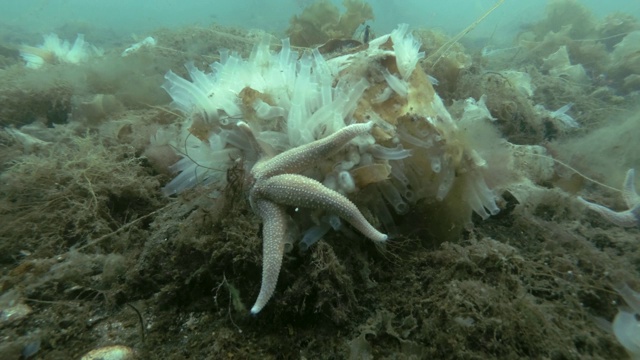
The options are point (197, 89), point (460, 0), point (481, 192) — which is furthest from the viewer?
point (460, 0)

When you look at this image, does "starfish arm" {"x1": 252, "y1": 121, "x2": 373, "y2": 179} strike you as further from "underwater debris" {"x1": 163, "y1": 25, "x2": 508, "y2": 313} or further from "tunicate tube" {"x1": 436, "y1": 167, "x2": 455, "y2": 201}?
"tunicate tube" {"x1": 436, "y1": 167, "x2": 455, "y2": 201}

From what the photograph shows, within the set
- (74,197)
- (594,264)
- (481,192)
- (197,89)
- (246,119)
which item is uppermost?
(197,89)

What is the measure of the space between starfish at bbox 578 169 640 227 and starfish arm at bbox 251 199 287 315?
11.1 ft

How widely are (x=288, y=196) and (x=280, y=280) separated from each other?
29.3 inches

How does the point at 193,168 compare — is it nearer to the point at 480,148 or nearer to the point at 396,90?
the point at 396,90

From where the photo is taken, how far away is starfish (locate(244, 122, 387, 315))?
2.51 meters

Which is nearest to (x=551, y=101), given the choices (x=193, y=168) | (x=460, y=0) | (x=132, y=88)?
(x=193, y=168)

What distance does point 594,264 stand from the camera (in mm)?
2793

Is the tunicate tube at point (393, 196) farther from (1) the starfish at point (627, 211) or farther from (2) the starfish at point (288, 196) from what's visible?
(1) the starfish at point (627, 211)

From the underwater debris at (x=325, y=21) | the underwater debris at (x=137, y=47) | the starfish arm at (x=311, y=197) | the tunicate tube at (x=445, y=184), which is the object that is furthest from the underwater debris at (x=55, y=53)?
the tunicate tube at (x=445, y=184)

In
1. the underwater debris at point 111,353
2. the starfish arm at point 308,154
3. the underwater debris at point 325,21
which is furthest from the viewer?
the underwater debris at point 325,21

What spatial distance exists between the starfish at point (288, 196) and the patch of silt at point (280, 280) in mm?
281

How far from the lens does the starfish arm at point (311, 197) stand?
8.57ft

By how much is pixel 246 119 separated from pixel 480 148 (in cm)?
253
